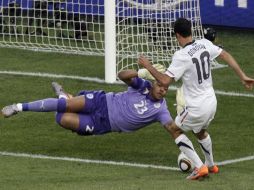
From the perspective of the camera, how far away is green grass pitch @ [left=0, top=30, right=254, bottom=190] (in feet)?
37.0

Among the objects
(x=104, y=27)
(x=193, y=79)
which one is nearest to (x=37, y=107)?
(x=193, y=79)

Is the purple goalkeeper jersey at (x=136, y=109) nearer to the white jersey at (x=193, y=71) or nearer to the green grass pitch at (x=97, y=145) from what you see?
the green grass pitch at (x=97, y=145)

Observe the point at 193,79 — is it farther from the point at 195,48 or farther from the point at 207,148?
the point at 207,148

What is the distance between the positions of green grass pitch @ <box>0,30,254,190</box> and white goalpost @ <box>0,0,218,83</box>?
2.19ft

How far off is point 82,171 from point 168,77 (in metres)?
1.45

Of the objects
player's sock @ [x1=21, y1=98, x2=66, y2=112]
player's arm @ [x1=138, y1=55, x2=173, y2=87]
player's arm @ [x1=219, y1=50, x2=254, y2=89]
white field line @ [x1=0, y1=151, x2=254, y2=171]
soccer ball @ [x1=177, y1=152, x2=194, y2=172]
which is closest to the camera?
player's arm @ [x1=138, y1=55, x2=173, y2=87]

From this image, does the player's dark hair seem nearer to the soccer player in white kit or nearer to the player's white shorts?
the soccer player in white kit

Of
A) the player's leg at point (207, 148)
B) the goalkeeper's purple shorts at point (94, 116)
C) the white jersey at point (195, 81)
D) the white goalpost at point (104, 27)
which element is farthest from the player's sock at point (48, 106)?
the white goalpost at point (104, 27)

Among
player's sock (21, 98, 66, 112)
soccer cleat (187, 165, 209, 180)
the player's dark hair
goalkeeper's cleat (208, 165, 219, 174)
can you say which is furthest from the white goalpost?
soccer cleat (187, 165, 209, 180)

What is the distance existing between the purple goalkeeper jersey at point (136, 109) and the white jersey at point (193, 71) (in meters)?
0.62

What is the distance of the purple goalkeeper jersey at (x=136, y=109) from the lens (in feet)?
40.7

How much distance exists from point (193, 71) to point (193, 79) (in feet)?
0.31

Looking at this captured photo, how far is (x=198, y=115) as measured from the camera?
1175 centimetres

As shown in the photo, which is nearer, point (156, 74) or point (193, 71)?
point (156, 74)
